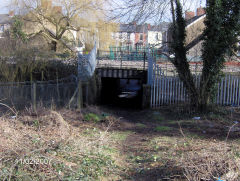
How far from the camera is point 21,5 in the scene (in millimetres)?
26734

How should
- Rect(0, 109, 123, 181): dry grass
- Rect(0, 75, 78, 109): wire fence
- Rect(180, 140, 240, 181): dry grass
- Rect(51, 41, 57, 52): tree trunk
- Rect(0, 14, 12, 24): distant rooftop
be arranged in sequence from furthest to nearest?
Rect(0, 14, 12, 24): distant rooftop < Rect(51, 41, 57, 52): tree trunk < Rect(0, 75, 78, 109): wire fence < Rect(0, 109, 123, 181): dry grass < Rect(180, 140, 240, 181): dry grass

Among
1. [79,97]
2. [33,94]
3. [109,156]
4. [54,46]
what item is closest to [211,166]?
[109,156]

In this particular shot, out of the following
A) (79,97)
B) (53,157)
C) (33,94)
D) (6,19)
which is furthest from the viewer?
(6,19)

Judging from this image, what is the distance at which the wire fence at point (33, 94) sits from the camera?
1024cm

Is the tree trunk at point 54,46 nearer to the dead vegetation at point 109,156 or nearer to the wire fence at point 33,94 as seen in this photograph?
the wire fence at point 33,94

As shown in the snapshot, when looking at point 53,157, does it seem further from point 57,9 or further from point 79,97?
point 57,9

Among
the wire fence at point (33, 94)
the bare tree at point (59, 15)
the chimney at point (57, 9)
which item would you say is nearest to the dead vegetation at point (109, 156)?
the wire fence at point (33, 94)

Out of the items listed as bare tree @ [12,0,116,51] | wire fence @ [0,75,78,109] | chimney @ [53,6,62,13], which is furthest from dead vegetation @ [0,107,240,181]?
chimney @ [53,6,62,13]

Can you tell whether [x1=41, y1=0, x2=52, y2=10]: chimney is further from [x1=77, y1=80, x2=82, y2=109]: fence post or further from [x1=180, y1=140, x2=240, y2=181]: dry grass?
[x1=180, y1=140, x2=240, y2=181]: dry grass

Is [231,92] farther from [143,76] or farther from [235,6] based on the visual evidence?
[143,76]

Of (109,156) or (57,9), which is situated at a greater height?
(57,9)

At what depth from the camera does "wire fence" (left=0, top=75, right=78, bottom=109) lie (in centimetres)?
1024

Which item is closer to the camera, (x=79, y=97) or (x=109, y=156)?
(x=109, y=156)

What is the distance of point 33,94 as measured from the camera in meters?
10.3
